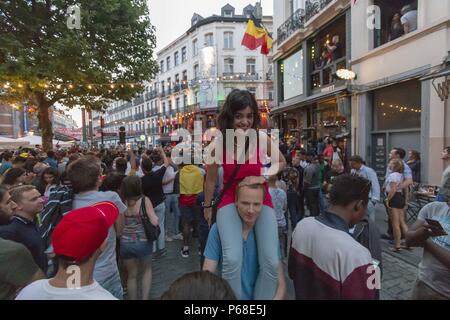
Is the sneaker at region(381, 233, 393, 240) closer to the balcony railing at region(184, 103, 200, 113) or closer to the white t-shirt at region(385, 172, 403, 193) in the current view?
the white t-shirt at region(385, 172, 403, 193)

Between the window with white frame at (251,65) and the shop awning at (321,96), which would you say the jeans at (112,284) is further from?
the window with white frame at (251,65)

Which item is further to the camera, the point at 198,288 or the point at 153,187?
the point at 153,187

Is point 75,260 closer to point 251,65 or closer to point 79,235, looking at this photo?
point 79,235

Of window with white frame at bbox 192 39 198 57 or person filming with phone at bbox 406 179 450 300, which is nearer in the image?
person filming with phone at bbox 406 179 450 300

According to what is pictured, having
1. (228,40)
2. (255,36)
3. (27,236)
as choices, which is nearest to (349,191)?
(27,236)

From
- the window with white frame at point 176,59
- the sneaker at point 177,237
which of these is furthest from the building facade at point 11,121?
the sneaker at point 177,237

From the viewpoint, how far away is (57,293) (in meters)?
1.46

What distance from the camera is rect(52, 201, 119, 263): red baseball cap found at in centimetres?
157

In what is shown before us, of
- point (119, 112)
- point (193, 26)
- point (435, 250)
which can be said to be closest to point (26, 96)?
point (435, 250)

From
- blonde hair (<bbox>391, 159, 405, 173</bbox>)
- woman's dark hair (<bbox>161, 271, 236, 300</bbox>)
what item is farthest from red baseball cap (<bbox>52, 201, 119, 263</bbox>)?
blonde hair (<bbox>391, 159, 405, 173</bbox>)

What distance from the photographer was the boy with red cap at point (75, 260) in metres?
1.48

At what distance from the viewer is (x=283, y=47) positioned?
18781mm

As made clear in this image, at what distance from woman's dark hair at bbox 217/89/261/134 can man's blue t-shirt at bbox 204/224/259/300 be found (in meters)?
0.94

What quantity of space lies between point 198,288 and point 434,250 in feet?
6.97
